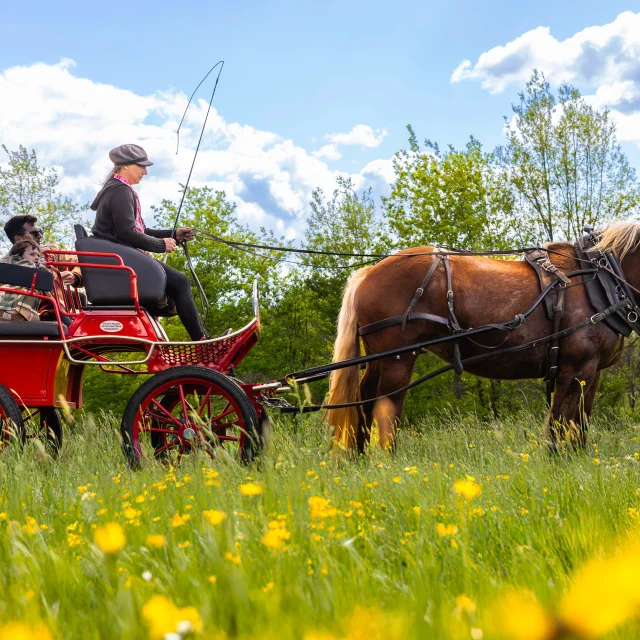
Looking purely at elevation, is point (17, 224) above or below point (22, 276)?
above

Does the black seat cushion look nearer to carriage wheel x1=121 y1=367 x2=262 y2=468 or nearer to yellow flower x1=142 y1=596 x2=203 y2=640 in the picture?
carriage wheel x1=121 y1=367 x2=262 y2=468

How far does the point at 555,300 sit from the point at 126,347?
3447mm

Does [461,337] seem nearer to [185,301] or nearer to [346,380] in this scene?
[346,380]

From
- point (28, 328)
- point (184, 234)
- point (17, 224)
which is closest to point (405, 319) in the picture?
point (184, 234)

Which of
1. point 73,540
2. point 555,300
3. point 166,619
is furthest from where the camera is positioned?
point 555,300

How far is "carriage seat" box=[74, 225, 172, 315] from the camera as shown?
4934 millimetres

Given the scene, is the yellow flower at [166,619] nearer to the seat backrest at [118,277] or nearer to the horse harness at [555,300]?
the seat backrest at [118,277]

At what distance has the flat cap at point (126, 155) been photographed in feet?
17.4

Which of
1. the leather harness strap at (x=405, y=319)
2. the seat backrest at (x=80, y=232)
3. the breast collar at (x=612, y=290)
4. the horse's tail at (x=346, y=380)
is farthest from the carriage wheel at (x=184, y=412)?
Answer: the breast collar at (x=612, y=290)

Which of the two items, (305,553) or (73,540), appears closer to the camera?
(305,553)

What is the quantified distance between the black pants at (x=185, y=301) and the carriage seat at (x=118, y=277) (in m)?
0.20

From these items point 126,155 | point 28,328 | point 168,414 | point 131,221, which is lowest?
point 168,414

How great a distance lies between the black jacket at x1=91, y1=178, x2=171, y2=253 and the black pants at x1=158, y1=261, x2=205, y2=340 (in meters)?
0.27

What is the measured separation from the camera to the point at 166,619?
886 mm
